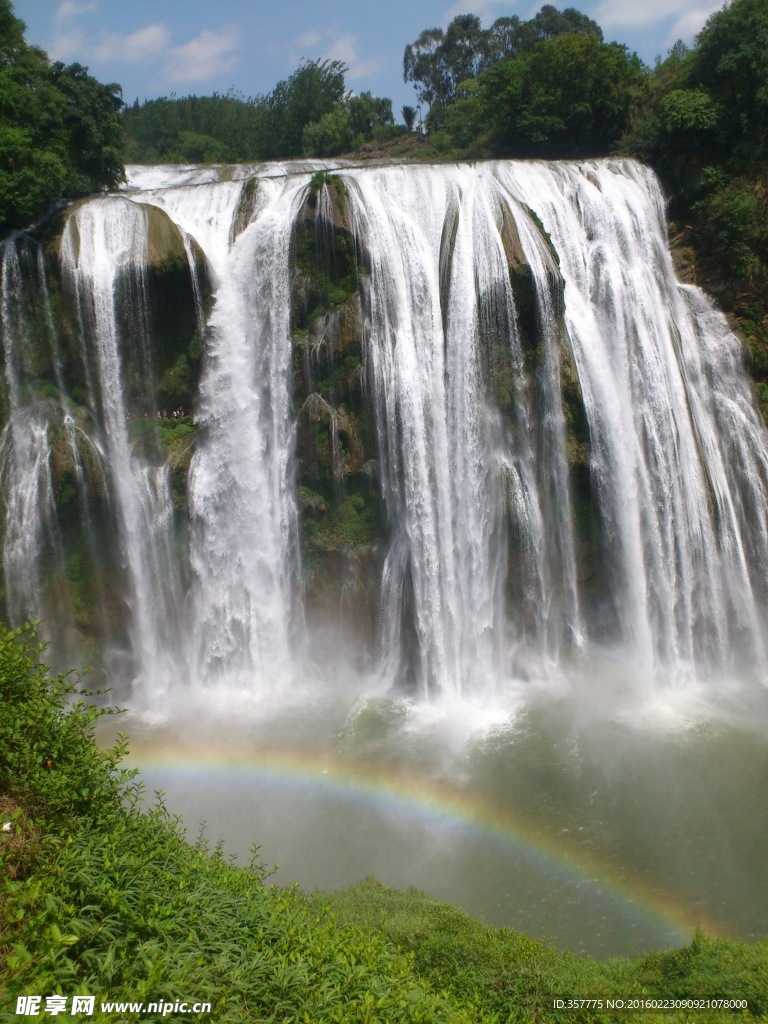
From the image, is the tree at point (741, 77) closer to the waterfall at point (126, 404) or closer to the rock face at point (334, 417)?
the rock face at point (334, 417)

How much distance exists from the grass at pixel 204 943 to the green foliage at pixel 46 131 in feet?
41.9

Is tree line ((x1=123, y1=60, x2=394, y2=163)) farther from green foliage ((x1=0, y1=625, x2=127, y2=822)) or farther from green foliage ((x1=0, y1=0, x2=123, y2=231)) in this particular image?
green foliage ((x1=0, y1=625, x2=127, y2=822))

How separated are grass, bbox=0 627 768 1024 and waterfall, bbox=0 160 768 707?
8.20m

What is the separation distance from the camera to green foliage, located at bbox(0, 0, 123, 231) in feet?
53.6

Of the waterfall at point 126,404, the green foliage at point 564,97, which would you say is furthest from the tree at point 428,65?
the waterfall at point 126,404

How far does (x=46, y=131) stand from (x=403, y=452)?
1218 cm

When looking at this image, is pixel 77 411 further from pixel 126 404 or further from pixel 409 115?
pixel 409 115

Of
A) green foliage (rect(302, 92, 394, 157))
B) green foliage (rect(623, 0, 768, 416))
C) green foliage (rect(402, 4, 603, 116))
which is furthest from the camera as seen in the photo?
green foliage (rect(402, 4, 603, 116))

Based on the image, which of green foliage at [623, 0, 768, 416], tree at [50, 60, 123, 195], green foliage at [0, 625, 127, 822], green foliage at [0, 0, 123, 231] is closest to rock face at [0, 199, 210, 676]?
green foliage at [0, 0, 123, 231]

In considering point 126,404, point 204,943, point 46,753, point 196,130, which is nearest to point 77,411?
point 126,404

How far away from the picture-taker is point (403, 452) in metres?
15.6

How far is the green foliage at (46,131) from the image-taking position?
16325 millimetres

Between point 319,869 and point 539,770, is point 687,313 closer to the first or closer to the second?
point 539,770

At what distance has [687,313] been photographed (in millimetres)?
17578
